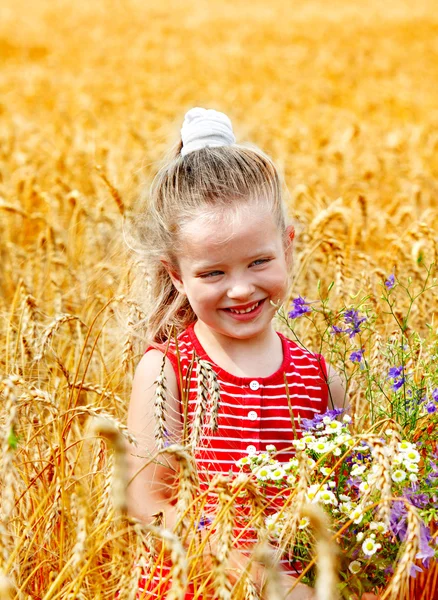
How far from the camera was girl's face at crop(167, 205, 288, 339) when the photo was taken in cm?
216

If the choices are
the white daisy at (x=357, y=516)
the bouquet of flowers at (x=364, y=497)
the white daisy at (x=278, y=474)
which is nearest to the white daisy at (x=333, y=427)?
the bouquet of flowers at (x=364, y=497)

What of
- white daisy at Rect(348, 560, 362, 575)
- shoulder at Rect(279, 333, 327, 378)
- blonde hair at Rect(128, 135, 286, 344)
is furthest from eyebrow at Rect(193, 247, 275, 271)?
white daisy at Rect(348, 560, 362, 575)

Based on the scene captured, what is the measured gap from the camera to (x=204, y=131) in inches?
93.2

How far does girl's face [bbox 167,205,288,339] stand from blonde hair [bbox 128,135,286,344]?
1.8 inches

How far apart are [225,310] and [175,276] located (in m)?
0.21

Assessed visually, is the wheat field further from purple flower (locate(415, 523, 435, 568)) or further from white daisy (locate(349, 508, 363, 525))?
purple flower (locate(415, 523, 435, 568))

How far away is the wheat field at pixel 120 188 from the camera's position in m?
1.87

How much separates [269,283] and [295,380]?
0.93 feet

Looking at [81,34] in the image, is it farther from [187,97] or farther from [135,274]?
[135,274]

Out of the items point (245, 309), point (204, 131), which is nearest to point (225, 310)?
point (245, 309)

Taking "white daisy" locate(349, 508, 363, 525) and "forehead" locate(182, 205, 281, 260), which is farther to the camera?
"forehead" locate(182, 205, 281, 260)

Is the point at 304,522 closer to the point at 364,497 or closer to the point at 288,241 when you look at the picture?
the point at 364,497

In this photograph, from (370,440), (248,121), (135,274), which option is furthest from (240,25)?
(370,440)

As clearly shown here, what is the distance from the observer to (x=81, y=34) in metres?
18.2
